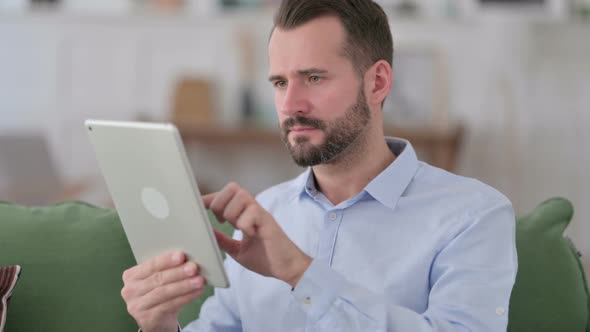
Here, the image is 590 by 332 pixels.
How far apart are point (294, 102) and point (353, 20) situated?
8.1 inches

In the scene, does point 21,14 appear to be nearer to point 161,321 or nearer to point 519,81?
point 519,81

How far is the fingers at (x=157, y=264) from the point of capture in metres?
1.19

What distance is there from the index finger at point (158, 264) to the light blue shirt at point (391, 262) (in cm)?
18

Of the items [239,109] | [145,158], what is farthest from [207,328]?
[239,109]

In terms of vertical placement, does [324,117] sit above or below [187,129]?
above

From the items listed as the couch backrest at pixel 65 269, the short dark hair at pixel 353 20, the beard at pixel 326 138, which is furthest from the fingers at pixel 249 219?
the couch backrest at pixel 65 269

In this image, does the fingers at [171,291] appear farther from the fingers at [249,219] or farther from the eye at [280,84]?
the eye at [280,84]

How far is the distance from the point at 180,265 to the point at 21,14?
13.9 feet

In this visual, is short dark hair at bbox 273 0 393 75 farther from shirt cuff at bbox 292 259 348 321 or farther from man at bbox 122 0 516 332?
shirt cuff at bbox 292 259 348 321

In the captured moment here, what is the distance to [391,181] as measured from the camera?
151 cm

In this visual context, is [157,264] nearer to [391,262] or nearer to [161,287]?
[161,287]

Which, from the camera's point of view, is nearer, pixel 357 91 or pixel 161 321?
pixel 161 321

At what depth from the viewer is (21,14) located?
5.05 m

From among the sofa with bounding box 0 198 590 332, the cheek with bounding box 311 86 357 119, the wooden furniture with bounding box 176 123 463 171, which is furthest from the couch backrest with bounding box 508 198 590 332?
the wooden furniture with bounding box 176 123 463 171
